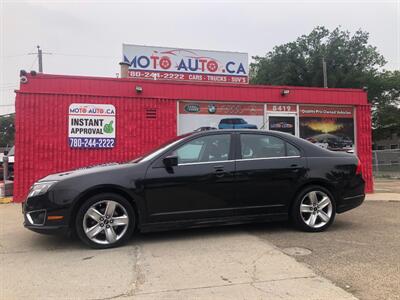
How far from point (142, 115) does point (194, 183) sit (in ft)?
18.4

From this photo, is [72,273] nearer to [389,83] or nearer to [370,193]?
[370,193]

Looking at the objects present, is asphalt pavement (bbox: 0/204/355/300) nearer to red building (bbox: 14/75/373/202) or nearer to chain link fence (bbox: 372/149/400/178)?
red building (bbox: 14/75/373/202)

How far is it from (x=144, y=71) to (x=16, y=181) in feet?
19.9

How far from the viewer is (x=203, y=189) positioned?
20.5 feet

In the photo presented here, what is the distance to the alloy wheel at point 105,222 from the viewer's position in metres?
5.88

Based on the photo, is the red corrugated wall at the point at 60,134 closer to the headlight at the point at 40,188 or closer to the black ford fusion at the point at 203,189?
the black ford fusion at the point at 203,189

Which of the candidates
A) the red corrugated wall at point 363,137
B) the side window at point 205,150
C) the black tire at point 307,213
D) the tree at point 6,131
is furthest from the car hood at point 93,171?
the tree at point 6,131

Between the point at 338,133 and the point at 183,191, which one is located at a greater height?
the point at 338,133

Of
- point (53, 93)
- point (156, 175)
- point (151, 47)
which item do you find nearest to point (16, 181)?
point (53, 93)

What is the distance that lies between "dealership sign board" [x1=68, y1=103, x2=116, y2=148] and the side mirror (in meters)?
5.34

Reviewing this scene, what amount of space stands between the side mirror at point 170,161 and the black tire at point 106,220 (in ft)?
2.43

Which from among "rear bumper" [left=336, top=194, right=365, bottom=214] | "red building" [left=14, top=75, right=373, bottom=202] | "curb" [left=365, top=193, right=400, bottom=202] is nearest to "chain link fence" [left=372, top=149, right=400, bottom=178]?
"red building" [left=14, top=75, right=373, bottom=202]

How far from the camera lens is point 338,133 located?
12.8 metres

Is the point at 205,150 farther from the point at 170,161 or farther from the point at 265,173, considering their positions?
the point at 265,173
